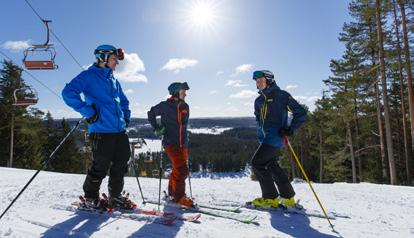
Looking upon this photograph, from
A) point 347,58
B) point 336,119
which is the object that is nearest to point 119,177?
point 336,119

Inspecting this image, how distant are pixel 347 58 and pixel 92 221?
28339 mm

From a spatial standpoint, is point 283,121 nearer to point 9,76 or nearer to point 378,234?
point 378,234

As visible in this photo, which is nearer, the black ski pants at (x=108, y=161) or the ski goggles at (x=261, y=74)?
the black ski pants at (x=108, y=161)

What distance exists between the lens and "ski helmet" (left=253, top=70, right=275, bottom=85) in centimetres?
520

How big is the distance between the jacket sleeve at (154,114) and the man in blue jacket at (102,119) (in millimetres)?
753

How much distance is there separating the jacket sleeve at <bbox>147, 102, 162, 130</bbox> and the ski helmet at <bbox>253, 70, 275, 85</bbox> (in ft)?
5.68

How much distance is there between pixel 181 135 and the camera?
5383mm

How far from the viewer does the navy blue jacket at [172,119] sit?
5379 millimetres

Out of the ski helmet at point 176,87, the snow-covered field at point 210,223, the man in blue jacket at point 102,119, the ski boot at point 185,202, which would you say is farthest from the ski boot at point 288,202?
the ski helmet at point 176,87

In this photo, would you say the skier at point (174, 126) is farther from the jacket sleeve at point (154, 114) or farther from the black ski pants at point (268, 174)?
the black ski pants at point (268, 174)

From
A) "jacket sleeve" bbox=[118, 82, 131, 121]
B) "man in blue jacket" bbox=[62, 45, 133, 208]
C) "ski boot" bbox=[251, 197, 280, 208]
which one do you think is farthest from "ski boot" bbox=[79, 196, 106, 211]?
"ski boot" bbox=[251, 197, 280, 208]

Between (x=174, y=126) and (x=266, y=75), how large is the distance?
5.91 feet

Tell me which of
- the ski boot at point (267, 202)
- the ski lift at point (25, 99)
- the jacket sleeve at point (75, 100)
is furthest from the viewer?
the ski lift at point (25, 99)

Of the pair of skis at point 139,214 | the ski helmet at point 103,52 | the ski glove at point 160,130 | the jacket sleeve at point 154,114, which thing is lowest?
the pair of skis at point 139,214
